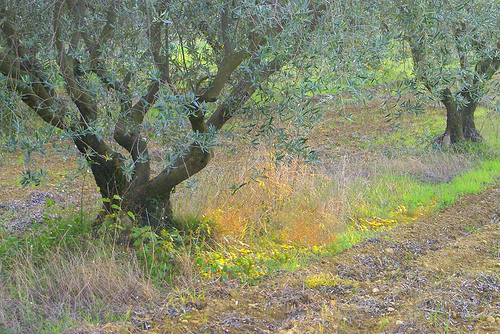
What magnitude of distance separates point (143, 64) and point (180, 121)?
A: 1228 mm

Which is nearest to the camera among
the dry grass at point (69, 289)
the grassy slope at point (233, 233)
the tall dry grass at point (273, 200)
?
the dry grass at point (69, 289)

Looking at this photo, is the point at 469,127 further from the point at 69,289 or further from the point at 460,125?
the point at 69,289

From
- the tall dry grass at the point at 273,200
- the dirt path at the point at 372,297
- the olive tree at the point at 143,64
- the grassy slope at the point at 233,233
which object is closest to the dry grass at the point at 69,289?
the grassy slope at the point at 233,233

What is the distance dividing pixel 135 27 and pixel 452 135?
8.77 m

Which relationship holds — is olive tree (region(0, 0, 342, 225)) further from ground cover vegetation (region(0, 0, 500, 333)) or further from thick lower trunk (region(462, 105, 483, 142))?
thick lower trunk (region(462, 105, 483, 142))

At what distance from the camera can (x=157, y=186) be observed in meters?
5.75

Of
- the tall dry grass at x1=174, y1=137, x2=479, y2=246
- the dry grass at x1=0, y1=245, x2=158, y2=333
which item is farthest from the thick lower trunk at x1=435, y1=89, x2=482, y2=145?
the dry grass at x1=0, y1=245, x2=158, y2=333

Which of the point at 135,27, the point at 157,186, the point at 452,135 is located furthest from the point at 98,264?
the point at 452,135

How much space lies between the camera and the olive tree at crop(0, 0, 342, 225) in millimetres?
4539

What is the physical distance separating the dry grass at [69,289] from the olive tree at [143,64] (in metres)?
0.65

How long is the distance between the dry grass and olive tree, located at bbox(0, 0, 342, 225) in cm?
65

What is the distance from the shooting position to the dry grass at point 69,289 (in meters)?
4.25

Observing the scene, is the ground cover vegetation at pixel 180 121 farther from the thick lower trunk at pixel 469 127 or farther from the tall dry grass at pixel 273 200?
the thick lower trunk at pixel 469 127

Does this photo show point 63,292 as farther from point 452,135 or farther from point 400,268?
point 452,135
